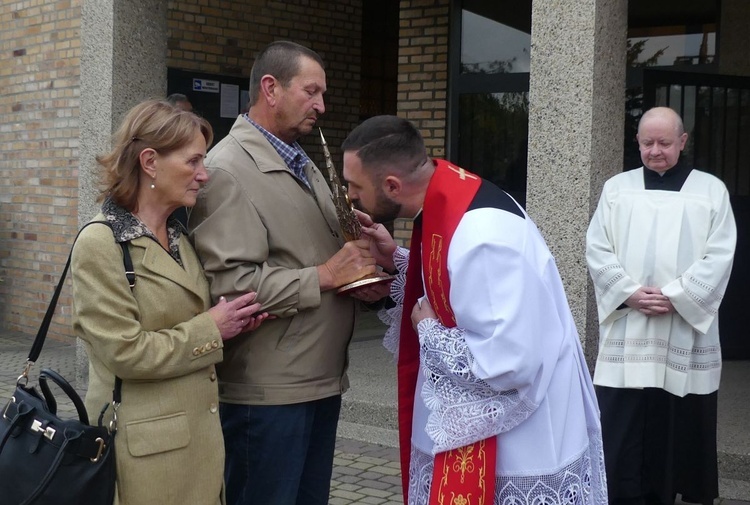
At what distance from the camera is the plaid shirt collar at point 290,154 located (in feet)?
10.8

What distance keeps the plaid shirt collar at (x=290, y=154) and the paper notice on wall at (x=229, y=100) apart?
22.4 feet

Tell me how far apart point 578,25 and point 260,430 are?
363cm

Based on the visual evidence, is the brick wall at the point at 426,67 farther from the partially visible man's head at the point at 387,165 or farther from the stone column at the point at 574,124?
the partially visible man's head at the point at 387,165

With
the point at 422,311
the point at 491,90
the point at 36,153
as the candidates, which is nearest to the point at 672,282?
the point at 422,311

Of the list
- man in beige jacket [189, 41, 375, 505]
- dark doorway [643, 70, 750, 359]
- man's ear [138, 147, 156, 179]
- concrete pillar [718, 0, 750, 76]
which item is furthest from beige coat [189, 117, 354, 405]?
concrete pillar [718, 0, 750, 76]

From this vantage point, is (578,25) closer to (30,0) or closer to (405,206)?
(405,206)

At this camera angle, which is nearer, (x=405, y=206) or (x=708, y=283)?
(x=405, y=206)

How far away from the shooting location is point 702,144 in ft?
27.2

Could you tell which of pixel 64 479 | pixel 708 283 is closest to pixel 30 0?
pixel 708 283

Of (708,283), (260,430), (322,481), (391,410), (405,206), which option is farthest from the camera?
(391,410)

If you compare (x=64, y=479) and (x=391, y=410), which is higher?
(x=64, y=479)

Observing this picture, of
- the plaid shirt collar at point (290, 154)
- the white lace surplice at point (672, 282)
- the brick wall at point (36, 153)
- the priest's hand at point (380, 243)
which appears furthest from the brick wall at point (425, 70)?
the plaid shirt collar at point (290, 154)

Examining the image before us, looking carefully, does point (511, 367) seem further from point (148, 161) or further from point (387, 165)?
point (148, 161)

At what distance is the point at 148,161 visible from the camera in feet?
9.40
